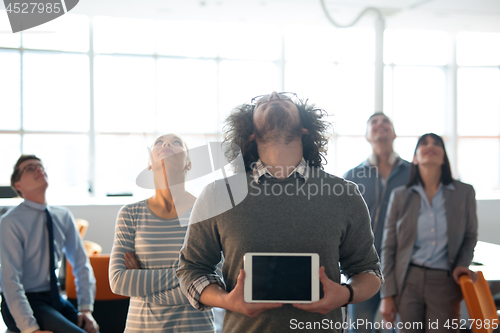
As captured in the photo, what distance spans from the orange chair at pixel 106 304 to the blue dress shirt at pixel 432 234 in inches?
80.4

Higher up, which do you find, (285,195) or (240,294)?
(285,195)

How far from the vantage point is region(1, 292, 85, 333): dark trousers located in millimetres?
2148

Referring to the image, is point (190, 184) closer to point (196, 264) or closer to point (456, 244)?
point (196, 264)

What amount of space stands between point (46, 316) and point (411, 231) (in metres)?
2.19

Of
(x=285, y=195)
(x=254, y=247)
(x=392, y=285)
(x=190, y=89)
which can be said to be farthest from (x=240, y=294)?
(x=190, y=89)

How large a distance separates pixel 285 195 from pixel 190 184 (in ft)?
2.74

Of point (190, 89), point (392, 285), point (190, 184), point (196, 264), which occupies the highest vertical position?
point (190, 89)

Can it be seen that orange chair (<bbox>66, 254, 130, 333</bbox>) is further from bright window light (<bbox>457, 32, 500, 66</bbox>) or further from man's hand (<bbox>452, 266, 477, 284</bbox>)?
bright window light (<bbox>457, 32, 500, 66</bbox>)

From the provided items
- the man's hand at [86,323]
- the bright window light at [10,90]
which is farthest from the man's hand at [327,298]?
the bright window light at [10,90]

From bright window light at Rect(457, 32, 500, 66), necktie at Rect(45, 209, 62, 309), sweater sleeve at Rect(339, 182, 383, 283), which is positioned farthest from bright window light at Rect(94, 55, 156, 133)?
bright window light at Rect(457, 32, 500, 66)

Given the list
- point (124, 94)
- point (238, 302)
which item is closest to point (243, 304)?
point (238, 302)

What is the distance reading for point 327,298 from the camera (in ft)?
3.51

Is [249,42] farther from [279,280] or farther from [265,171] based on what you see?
[279,280]

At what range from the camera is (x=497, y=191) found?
26.7 feet
